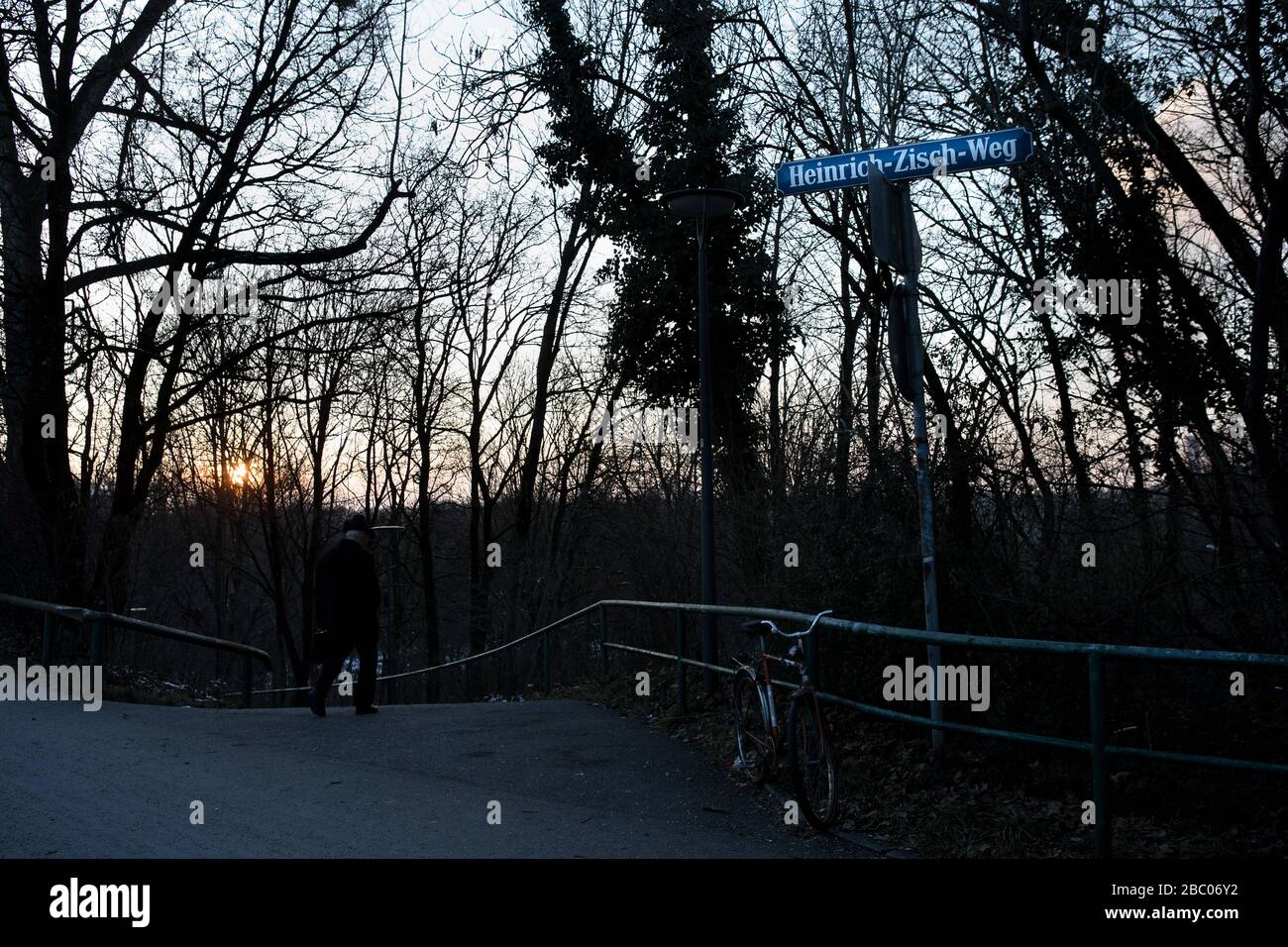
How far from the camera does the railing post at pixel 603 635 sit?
44.3 ft

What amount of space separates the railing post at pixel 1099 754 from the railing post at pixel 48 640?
432 inches

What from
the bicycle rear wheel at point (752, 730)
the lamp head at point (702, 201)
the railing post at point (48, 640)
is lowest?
the bicycle rear wheel at point (752, 730)

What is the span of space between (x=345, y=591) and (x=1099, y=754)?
7450 millimetres

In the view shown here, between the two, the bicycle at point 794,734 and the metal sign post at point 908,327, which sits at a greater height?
the metal sign post at point 908,327

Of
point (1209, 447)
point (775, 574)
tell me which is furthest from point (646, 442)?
point (1209, 447)

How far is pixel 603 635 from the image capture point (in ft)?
45.0

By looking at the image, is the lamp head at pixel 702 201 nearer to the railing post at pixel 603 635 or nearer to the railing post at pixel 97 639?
the railing post at pixel 603 635

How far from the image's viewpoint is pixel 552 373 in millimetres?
35875

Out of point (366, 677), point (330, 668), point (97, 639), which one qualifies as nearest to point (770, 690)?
point (330, 668)

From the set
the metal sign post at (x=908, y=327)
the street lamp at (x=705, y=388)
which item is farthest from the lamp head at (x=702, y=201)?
the metal sign post at (x=908, y=327)

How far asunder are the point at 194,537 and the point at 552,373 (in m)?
16.4

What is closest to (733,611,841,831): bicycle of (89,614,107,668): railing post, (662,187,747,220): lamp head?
(662,187,747,220): lamp head

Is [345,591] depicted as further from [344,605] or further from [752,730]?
[752,730]
